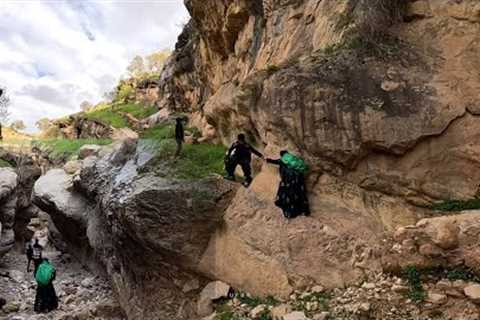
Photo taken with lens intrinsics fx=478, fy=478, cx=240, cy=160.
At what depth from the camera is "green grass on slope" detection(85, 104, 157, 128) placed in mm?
47844

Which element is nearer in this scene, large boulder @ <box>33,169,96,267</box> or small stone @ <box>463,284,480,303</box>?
small stone @ <box>463,284,480,303</box>

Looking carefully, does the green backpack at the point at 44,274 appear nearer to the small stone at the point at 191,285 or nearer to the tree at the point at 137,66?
the small stone at the point at 191,285

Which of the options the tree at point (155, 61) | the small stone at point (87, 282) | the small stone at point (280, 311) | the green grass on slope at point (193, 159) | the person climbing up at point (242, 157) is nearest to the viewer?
the small stone at point (280, 311)

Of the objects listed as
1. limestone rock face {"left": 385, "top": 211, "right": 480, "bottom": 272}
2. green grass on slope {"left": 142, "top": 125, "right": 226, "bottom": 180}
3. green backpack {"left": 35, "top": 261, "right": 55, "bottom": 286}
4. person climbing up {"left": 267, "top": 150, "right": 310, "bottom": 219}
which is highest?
green grass on slope {"left": 142, "top": 125, "right": 226, "bottom": 180}

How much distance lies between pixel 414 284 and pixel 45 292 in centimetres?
1268

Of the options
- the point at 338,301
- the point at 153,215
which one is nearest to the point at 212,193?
the point at 153,215

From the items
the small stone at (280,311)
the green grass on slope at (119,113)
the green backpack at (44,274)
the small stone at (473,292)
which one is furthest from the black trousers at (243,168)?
the green grass on slope at (119,113)

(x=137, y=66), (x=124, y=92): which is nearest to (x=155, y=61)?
(x=137, y=66)

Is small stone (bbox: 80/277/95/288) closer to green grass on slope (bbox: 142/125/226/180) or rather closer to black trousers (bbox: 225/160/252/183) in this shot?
green grass on slope (bbox: 142/125/226/180)

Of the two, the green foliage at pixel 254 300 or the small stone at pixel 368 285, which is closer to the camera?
the small stone at pixel 368 285

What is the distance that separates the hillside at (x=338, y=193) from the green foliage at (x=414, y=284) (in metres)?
0.03

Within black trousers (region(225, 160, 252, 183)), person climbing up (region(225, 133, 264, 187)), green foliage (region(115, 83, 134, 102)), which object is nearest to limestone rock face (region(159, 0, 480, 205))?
person climbing up (region(225, 133, 264, 187))

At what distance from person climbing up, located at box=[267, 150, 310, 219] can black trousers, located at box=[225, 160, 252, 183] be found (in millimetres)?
1651

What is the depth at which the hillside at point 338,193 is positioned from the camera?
8992mm
